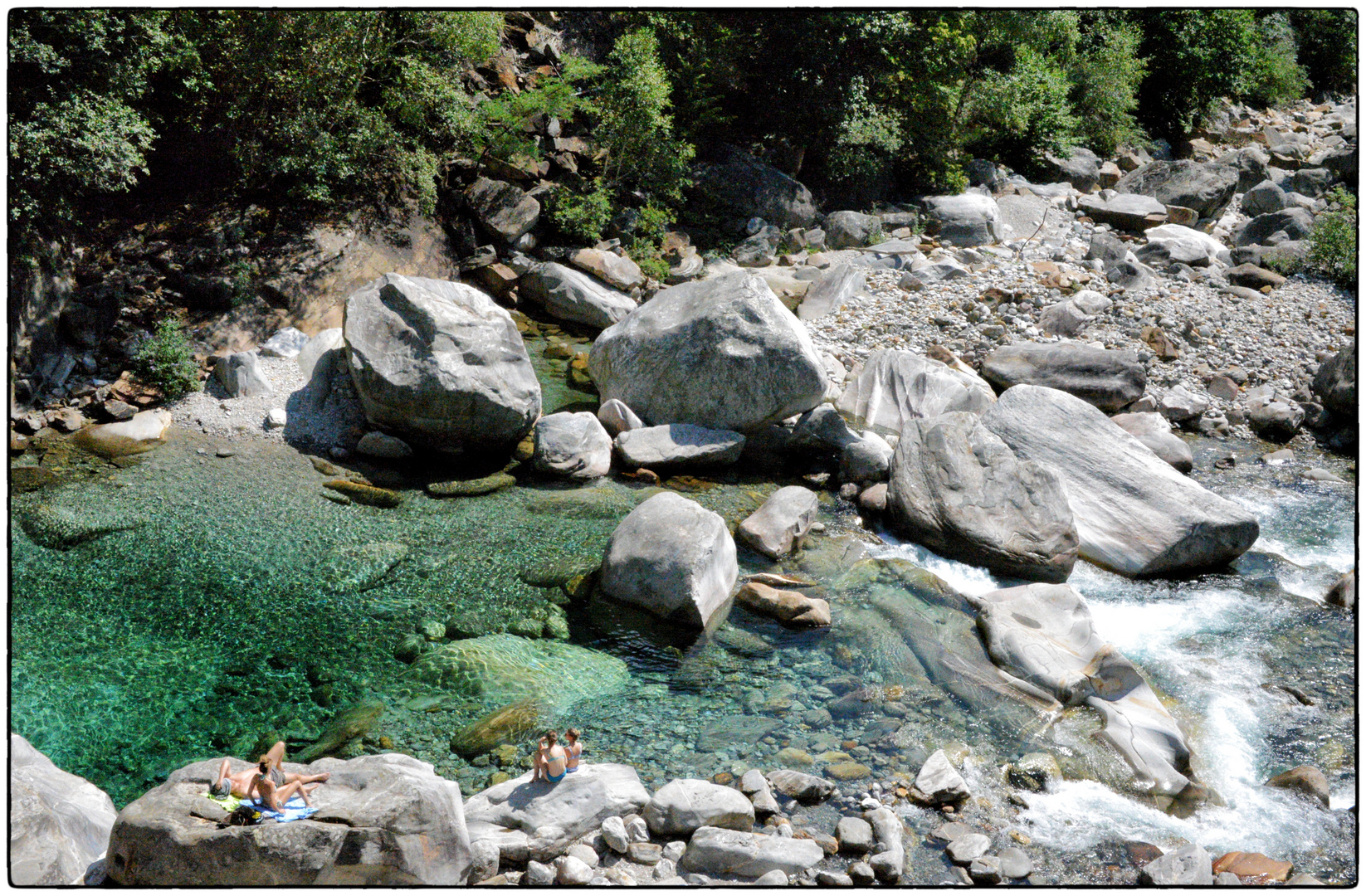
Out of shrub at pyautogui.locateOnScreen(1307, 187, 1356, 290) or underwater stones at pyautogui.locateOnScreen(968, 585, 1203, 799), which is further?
shrub at pyautogui.locateOnScreen(1307, 187, 1356, 290)

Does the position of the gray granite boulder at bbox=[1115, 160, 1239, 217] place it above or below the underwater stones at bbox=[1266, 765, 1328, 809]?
above

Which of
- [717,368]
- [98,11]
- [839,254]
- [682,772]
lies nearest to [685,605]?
[682,772]

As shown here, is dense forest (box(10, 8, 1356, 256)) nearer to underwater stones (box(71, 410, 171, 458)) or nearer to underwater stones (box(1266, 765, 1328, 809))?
underwater stones (box(71, 410, 171, 458))

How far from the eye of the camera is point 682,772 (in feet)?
25.3

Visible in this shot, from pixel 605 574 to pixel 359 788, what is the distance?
424 cm

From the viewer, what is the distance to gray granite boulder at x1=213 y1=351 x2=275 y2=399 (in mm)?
13719

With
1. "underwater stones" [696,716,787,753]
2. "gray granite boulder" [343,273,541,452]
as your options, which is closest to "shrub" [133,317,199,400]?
"gray granite boulder" [343,273,541,452]

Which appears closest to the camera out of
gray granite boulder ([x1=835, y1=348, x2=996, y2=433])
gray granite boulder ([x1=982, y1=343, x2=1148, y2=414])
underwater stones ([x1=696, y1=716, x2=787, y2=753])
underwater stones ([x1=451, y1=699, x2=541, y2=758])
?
underwater stones ([x1=451, y1=699, x2=541, y2=758])

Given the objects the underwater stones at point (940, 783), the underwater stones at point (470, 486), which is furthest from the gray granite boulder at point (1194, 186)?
the underwater stones at point (940, 783)

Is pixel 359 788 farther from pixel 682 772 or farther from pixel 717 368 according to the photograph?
pixel 717 368

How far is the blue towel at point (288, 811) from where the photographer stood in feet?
18.7

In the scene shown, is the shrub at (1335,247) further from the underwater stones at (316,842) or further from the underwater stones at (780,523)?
the underwater stones at (316,842)

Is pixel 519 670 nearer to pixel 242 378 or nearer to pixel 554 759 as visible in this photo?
pixel 554 759

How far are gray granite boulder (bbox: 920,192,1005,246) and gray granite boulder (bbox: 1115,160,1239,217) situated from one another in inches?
171
